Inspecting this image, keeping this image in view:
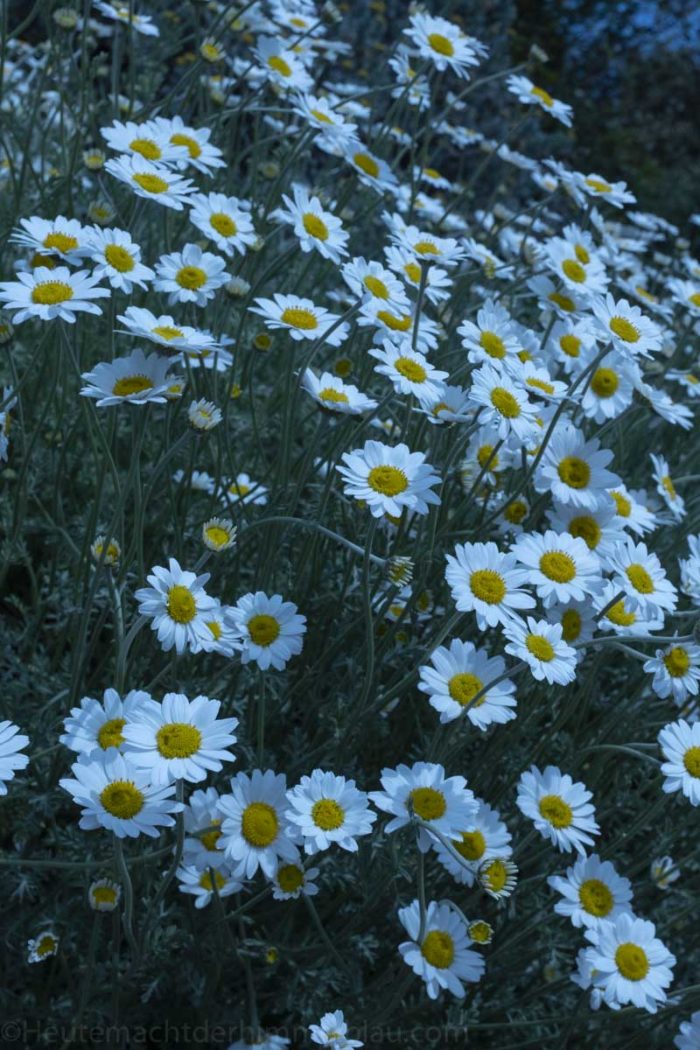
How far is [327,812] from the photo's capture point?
1878mm

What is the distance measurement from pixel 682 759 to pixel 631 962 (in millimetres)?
374

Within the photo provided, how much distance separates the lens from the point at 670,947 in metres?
2.64

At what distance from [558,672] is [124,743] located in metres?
0.73

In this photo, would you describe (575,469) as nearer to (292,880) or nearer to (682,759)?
(682,759)

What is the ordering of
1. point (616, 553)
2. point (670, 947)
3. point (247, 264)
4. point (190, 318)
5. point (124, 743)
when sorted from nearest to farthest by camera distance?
point (124, 743), point (616, 553), point (190, 318), point (670, 947), point (247, 264)

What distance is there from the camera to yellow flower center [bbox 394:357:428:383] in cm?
223

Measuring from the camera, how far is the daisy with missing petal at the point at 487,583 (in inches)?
77.0

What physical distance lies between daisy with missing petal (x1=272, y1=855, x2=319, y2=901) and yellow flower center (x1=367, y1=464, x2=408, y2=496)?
655 millimetres

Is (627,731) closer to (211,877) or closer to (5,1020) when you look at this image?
(211,877)

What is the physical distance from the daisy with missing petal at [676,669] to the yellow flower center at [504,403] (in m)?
0.53

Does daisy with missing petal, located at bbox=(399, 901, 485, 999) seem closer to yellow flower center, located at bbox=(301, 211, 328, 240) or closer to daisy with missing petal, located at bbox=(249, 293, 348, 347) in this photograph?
daisy with missing petal, located at bbox=(249, 293, 348, 347)

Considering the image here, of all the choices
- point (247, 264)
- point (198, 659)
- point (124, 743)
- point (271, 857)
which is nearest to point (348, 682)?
point (198, 659)

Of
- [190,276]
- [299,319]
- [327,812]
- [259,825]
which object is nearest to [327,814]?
[327,812]

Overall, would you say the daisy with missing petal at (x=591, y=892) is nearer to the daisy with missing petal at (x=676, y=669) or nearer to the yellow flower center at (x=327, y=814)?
the daisy with missing petal at (x=676, y=669)
